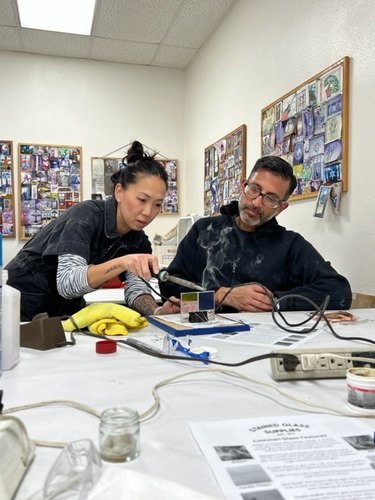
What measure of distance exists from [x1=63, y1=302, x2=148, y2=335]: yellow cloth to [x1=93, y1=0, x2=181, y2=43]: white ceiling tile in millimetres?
2098

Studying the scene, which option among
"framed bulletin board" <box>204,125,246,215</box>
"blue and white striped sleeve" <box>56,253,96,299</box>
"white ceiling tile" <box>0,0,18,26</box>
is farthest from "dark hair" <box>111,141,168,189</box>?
"white ceiling tile" <box>0,0,18,26</box>

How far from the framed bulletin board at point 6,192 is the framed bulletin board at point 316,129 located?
77.0 inches

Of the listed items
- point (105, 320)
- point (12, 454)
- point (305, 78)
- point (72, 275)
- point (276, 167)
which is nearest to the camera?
point (12, 454)

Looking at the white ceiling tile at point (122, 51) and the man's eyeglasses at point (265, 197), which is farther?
the white ceiling tile at point (122, 51)

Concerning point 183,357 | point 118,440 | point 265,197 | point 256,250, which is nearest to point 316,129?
point 265,197

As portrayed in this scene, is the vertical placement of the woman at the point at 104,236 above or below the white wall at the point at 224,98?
below

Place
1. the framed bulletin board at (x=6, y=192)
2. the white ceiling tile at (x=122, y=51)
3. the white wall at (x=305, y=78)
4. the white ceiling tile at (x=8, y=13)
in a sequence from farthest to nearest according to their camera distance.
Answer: the framed bulletin board at (x=6, y=192), the white ceiling tile at (x=122, y=51), the white ceiling tile at (x=8, y=13), the white wall at (x=305, y=78)

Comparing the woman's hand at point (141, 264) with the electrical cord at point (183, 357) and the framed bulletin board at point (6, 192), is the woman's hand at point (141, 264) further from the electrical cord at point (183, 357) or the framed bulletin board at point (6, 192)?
the framed bulletin board at point (6, 192)

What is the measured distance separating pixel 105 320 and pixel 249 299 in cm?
51

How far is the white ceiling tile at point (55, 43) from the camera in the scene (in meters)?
2.86

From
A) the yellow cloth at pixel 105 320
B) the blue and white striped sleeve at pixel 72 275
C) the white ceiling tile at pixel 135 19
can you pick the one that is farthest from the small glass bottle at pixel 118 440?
the white ceiling tile at pixel 135 19

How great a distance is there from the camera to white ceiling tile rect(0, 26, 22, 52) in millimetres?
2784

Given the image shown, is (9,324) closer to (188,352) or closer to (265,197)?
(188,352)

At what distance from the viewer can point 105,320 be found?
1.01m
